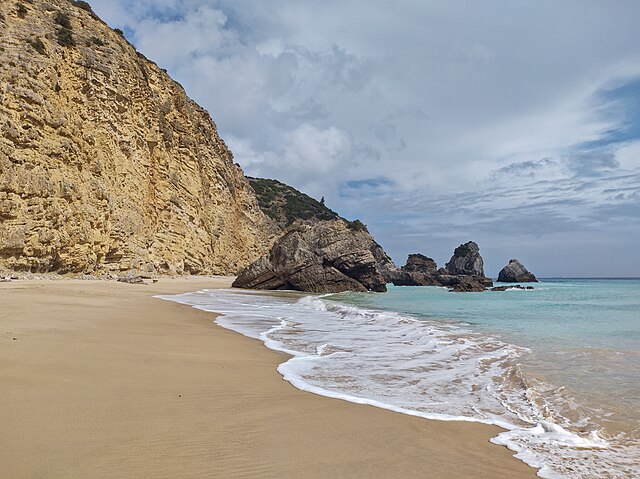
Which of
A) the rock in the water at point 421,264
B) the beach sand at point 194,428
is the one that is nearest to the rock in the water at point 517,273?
the rock in the water at point 421,264

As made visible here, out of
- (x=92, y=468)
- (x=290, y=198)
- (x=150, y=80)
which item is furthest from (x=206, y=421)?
(x=290, y=198)

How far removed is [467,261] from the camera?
86625 millimetres

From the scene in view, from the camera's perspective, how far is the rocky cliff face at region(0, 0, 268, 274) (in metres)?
22.8

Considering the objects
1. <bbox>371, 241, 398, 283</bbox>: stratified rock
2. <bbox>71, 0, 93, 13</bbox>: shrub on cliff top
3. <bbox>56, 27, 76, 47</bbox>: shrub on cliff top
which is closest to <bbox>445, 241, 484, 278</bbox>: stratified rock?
<bbox>371, 241, 398, 283</bbox>: stratified rock

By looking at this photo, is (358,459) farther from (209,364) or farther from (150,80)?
(150,80)

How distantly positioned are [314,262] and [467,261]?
60544 mm

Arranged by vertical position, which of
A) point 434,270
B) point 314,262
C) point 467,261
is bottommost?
point 314,262

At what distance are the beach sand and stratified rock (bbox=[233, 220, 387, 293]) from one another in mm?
27077

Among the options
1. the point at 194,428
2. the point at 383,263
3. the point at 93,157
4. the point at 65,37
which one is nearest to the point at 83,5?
the point at 65,37

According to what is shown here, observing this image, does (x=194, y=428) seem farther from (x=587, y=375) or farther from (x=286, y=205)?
(x=286, y=205)

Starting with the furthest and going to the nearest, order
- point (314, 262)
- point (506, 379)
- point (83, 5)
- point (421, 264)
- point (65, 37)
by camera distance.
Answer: point (421, 264), point (83, 5), point (314, 262), point (65, 37), point (506, 379)

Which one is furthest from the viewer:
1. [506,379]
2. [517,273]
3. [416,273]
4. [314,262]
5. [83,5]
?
[517,273]

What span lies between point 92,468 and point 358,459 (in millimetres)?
1616

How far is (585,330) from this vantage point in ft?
40.1
